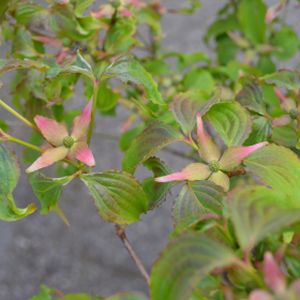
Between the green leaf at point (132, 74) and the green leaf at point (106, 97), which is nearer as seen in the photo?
the green leaf at point (132, 74)

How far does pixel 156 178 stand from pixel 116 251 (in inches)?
29.9

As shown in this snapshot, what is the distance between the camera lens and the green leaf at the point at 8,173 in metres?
0.46

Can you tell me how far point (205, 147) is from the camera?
18.0 inches

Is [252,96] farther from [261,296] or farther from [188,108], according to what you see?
[261,296]

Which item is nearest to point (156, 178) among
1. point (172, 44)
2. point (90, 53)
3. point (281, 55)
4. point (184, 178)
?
point (184, 178)

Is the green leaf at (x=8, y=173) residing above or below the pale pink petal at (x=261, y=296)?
below

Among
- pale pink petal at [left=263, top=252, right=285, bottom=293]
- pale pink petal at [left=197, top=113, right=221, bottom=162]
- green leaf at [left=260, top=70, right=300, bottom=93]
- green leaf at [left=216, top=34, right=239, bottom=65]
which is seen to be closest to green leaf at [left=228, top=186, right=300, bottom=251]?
pale pink petal at [left=263, top=252, right=285, bottom=293]

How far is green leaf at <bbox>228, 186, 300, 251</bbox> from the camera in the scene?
0.29m

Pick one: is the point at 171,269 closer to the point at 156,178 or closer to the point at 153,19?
the point at 156,178

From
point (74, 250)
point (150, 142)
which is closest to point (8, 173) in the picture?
point (150, 142)

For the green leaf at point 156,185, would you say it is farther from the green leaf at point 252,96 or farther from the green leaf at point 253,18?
the green leaf at point 253,18

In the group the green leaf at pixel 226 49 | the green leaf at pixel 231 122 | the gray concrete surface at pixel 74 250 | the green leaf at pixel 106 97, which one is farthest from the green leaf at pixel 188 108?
the gray concrete surface at pixel 74 250

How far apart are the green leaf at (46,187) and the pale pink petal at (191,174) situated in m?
0.08

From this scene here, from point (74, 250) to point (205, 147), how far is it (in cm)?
78
